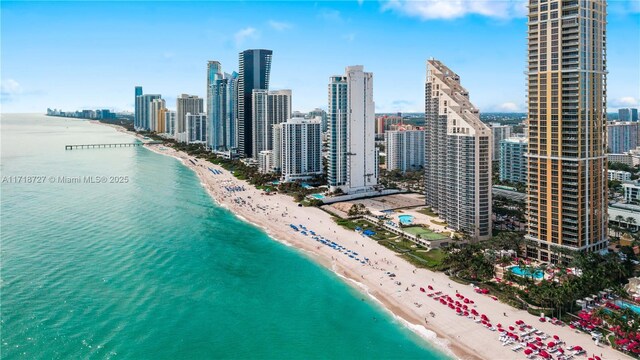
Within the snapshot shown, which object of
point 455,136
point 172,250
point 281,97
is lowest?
point 172,250

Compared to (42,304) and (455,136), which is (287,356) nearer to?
(42,304)

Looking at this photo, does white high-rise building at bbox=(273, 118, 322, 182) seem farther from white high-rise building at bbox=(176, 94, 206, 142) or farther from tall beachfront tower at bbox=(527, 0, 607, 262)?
white high-rise building at bbox=(176, 94, 206, 142)

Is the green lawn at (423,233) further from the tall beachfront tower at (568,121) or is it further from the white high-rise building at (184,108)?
the white high-rise building at (184,108)

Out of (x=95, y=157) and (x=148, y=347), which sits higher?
(x=95, y=157)

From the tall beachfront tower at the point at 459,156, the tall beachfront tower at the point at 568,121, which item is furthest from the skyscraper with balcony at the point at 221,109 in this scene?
the tall beachfront tower at the point at 568,121

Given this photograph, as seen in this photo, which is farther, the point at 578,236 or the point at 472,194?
the point at 472,194

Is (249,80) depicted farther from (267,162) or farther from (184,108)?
(184,108)

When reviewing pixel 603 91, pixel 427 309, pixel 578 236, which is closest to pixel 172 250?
pixel 427 309

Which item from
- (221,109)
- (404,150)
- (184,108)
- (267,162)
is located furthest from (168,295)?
(184,108)
